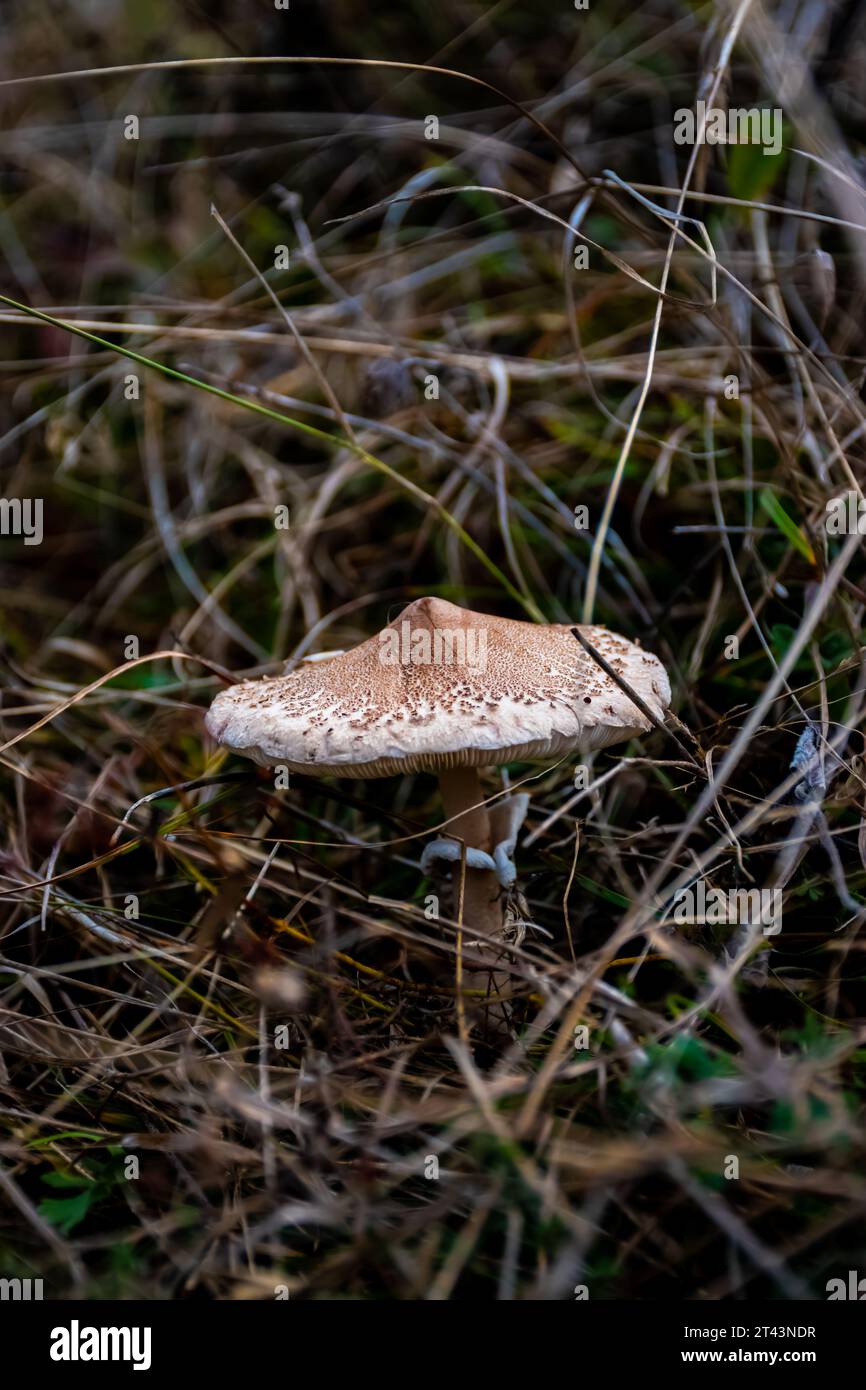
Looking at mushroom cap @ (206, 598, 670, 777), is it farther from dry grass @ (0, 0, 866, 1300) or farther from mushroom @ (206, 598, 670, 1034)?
dry grass @ (0, 0, 866, 1300)

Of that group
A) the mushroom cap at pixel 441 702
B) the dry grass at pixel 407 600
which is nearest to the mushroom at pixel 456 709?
Answer: the mushroom cap at pixel 441 702

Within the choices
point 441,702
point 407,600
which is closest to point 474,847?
point 441,702

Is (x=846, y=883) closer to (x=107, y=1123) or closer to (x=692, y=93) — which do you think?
(x=107, y=1123)

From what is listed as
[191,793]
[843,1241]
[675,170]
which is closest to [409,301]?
[675,170]

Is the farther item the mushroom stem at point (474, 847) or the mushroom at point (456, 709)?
the mushroom stem at point (474, 847)

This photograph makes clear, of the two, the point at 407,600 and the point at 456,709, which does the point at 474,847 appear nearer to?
the point at 456,709

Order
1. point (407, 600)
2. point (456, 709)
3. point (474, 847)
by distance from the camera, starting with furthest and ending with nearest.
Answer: point (407, 600) < point (474, 847) < point (456, 709)

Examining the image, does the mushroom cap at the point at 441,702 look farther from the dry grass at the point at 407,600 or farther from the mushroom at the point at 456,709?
the dry grass at the point at 407,600
